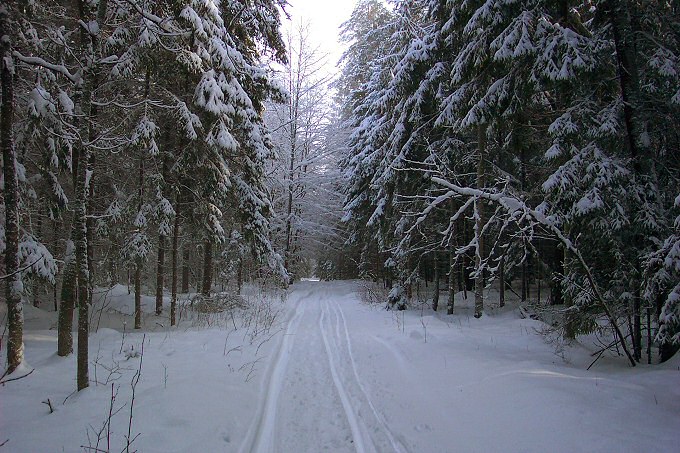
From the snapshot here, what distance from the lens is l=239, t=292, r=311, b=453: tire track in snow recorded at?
3.90 m

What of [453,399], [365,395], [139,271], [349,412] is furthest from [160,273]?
[453,399]

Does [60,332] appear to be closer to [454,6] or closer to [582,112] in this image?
[582,112]

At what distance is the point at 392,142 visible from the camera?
1319 centimetres

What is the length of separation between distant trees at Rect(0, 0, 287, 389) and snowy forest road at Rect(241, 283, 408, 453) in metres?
2.67

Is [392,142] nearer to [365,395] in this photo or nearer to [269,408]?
[365,395]

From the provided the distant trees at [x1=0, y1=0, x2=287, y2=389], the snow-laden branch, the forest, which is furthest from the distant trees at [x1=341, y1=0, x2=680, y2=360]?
the distant trees at [x1=0, y1=0, x2=287, y2=389]

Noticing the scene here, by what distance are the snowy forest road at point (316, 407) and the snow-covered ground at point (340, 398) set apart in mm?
20

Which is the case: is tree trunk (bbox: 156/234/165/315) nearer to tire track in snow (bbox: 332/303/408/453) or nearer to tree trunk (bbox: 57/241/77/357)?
tree trunk (bbox: 57/241/77/357)

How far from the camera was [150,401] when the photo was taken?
177 inches

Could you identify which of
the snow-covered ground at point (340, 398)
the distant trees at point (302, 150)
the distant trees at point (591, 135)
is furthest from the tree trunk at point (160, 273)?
the distant trees at point (302, 150)

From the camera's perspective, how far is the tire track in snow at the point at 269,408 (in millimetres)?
3896

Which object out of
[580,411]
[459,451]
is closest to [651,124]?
[580,411]

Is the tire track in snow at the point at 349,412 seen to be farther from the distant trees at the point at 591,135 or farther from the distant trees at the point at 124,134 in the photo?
the distant trees at the point at 124,134

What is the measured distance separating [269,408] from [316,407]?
64 centimetres
